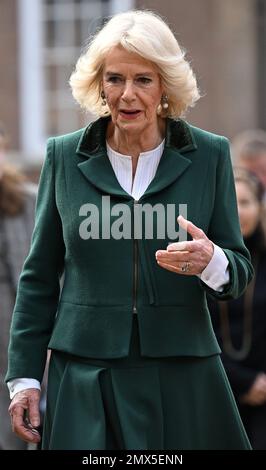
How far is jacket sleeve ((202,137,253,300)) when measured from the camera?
13.3 feet

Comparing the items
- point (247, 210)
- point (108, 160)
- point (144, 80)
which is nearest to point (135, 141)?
point (108, 160)

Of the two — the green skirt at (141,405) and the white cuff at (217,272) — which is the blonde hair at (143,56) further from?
the green skirt at (141,405)

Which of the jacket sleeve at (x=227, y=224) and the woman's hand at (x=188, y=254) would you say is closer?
the woman's hand at (x=188, y=254)

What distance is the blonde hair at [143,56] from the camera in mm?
4039

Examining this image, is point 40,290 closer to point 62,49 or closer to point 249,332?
point 249,332

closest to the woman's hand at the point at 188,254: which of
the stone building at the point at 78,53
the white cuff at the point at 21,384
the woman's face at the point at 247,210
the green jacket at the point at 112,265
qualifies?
the green jacket at the point at 112,265

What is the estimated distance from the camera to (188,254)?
383cm

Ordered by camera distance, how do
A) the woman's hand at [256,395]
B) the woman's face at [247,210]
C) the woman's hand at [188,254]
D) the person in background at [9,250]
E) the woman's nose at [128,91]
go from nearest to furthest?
the woman's hand at [188,254]
the woman's nose at [128,91]
the person in background at [9,250]
the woman's hand at [256,395]
the woman's face at [247,210]

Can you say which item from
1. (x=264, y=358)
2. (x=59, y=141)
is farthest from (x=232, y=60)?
(x=59, y=141)

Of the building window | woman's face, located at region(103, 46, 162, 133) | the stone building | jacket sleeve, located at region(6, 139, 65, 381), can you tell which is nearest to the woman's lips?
woman's face, located at region(103, 46, 162, 133)

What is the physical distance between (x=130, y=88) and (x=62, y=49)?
12.1m

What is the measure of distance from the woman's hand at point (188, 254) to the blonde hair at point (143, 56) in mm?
500

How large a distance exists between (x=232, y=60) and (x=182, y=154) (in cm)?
1179

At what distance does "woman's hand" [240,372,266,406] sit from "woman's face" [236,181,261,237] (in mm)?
761
